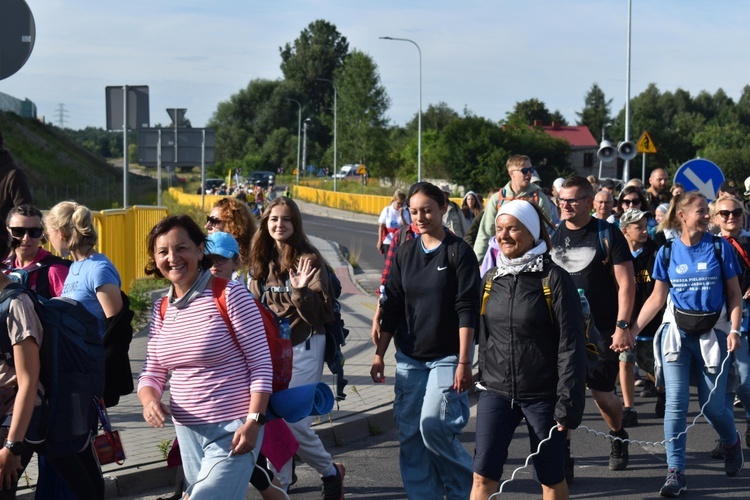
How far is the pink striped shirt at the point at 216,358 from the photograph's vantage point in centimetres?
411

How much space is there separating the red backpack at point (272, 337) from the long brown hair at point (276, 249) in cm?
168

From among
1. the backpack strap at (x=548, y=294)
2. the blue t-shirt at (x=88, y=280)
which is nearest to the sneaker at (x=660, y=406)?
the backpack strap at (x=548, y=294)

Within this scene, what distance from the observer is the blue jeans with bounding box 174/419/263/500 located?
160 inches

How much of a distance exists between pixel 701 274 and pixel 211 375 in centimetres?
370

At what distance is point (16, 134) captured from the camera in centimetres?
6894

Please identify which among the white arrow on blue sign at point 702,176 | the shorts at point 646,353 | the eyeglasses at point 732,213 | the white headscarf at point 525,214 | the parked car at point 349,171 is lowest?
the shorts at point 646,353

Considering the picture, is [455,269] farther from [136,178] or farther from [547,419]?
[136,178]

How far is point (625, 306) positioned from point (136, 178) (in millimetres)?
71023

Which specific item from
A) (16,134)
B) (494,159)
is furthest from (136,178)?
(494,159)

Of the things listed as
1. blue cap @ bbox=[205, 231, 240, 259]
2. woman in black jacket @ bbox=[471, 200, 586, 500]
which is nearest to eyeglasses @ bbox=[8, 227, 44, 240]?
blue cap @ bbox=[205, 231, 240, 259]

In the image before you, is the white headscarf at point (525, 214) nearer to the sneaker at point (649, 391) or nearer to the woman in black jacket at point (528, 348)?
the woman in black jacket at point (528, 348)

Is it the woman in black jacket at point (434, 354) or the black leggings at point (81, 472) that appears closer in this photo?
the black leggings at point (81, 472)

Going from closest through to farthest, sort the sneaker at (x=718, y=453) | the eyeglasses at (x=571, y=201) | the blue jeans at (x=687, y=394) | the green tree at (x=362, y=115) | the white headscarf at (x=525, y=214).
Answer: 1. the white headscarf at (x=525, y=214)
2. the blue jeans at (x=687, y=394)
3. the eyeglasses at (x=571, y=201)
4. the sneaker at (x=718, y=453)
5. the green tree at (x=362, y=115)

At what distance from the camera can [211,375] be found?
13.6 ft
